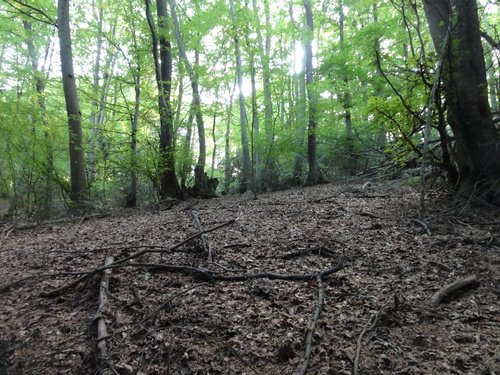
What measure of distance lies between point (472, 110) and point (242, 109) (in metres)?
7.96

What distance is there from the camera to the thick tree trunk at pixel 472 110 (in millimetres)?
4082

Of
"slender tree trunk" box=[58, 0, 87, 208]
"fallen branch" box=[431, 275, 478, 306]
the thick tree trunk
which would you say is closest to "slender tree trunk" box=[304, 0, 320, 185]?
the thick tree trunk

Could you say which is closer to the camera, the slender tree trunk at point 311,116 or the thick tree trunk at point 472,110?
the thick tree trunk at point 472,110

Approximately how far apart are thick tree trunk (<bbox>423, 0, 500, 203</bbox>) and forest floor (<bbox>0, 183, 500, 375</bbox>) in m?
0.56

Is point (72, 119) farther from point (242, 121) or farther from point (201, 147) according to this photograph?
point (242, 121)

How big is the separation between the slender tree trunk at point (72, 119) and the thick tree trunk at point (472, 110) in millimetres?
8445

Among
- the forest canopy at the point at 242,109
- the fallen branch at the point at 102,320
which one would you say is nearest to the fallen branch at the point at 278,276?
the fallen branch at the point at 102,320

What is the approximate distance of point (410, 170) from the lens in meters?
5.54

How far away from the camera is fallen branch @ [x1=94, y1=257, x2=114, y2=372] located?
1805mm

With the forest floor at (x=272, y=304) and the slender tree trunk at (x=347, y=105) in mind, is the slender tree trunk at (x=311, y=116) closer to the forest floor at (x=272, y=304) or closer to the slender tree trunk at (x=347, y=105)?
the slender tree trunk at (x=347, y=105)

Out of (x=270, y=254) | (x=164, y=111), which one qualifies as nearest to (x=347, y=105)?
(x=164, y=111)

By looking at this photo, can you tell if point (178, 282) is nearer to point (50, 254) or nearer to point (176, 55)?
point (50, 254)

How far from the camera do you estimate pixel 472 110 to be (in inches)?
164

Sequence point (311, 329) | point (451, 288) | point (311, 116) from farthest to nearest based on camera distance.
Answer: point (311, 116)
point (451, 288)
point (311, 329)
